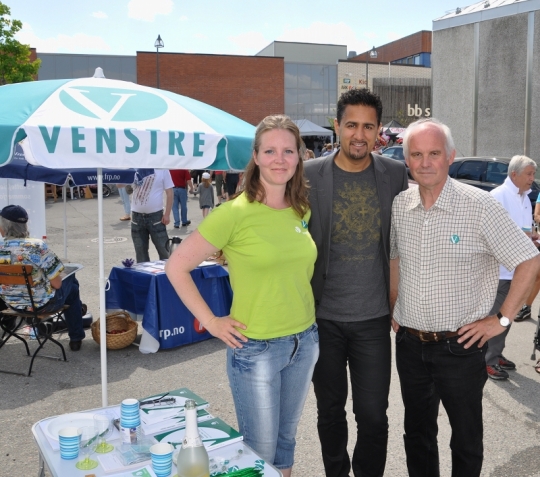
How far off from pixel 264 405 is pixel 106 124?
1756 mm

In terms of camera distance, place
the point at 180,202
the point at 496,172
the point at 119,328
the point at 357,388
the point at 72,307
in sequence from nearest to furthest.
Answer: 1. the point at 357,388
2. the point at 72,307
3. the point at 119,328
4. the point at 496,172
5. the point at 180,202

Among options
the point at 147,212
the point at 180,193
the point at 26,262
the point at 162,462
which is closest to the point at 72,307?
the point at 26,262

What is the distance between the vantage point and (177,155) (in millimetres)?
3311

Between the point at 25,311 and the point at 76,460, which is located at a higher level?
the point at 76,460

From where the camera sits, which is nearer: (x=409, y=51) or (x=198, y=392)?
(x=198, y=392)

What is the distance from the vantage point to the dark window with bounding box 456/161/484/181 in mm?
13070

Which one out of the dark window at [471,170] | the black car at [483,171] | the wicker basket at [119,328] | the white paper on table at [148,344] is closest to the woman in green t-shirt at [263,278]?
the white paper on table at [148,344]

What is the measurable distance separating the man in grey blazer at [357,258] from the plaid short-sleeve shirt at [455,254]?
148 mm

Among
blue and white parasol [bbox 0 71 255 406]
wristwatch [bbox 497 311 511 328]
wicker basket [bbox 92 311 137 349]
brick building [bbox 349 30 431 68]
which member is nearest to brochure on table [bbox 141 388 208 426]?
blue and white parasol [bbox 0 71 255 406]

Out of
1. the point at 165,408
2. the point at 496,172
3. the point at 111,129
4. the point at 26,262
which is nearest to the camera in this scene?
the point at 165,408

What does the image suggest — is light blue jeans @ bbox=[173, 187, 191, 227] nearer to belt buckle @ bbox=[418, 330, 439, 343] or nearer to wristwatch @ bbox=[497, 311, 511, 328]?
belt buckle @ bbox=[418, 330, 439, 343]

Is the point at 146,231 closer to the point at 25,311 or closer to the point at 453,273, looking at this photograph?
the point at 25,311

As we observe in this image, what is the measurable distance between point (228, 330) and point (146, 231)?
542 cm

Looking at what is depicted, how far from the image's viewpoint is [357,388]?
287 centimetres
